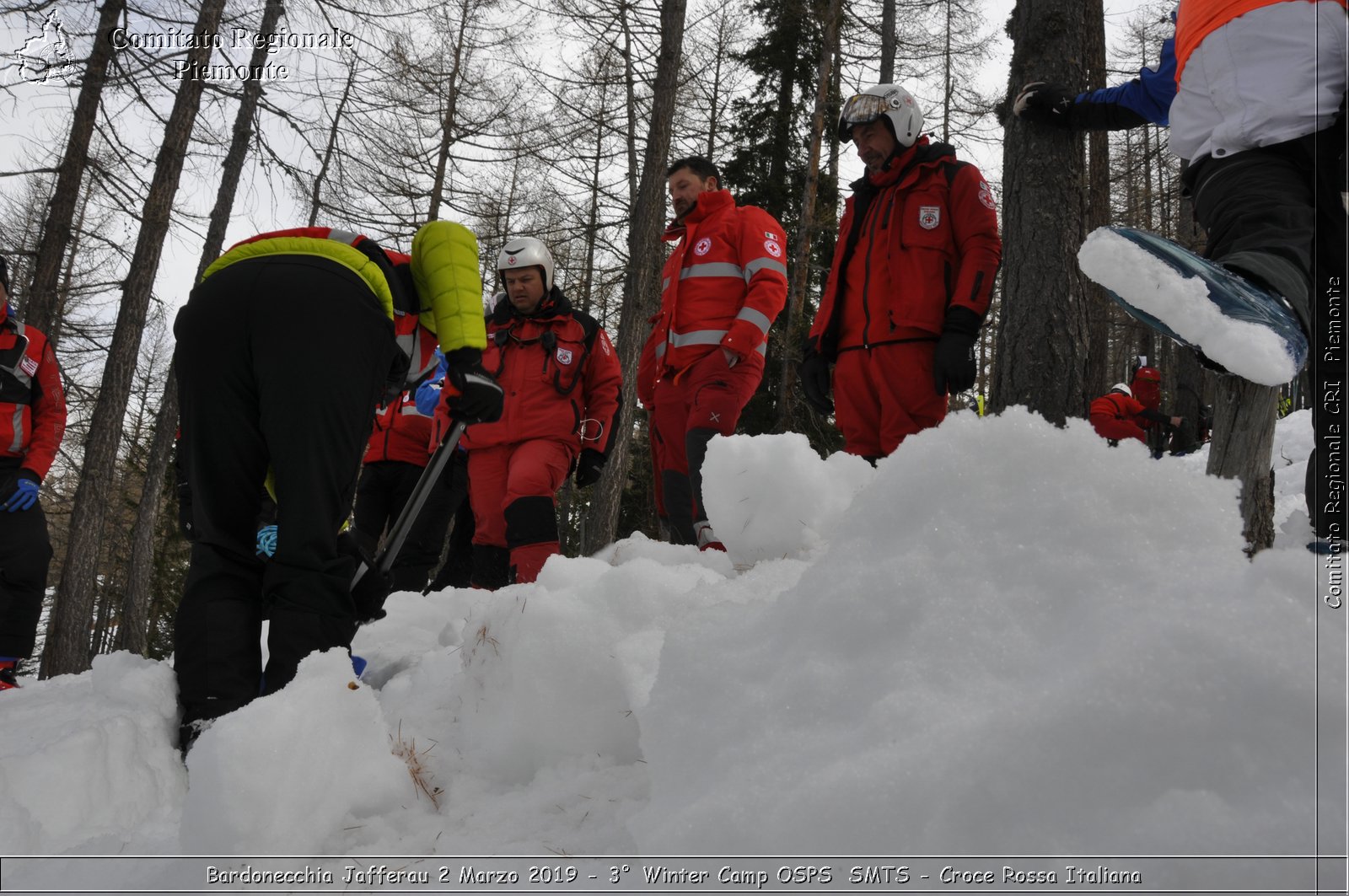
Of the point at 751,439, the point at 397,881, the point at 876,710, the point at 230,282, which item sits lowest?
the point at 397,881

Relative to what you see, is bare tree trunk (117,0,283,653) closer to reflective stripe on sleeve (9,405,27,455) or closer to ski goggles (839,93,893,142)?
reflective stripe on sleeve (9,405,27,455)

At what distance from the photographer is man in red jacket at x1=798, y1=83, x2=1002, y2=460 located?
3488 mm

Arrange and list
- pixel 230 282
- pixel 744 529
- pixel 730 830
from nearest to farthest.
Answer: pixel 730 830, pixel 230 282, pixel 744 529

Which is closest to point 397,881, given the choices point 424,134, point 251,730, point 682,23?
point 251,730

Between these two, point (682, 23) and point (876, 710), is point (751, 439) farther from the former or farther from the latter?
point (682, 23)

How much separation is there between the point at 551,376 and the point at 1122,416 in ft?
28.0

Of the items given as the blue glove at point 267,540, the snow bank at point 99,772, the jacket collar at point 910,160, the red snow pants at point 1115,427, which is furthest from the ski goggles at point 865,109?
the red snow pants at point 1115,427

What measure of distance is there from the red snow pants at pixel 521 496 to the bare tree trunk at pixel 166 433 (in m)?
8.30

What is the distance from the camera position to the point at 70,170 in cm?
945

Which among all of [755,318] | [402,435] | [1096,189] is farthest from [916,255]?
[402,435]

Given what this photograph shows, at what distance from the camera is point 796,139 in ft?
53.4

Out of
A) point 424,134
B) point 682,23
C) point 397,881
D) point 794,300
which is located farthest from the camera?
point 424,134

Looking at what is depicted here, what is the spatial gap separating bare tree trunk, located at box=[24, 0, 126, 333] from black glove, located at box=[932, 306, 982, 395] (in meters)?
9.91

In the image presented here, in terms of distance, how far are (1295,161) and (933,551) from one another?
1364mm
